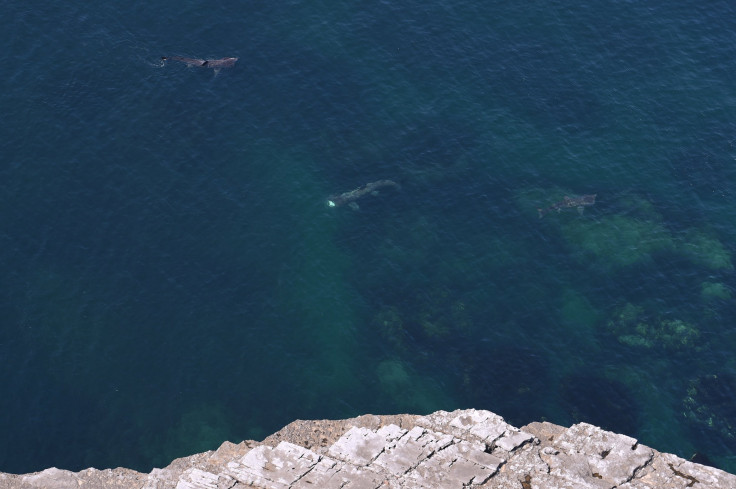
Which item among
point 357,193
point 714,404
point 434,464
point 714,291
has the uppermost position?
point 434,464

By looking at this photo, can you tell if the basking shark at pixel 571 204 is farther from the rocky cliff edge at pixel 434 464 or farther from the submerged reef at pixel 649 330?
the rocky cliff edge at pixel 434 464

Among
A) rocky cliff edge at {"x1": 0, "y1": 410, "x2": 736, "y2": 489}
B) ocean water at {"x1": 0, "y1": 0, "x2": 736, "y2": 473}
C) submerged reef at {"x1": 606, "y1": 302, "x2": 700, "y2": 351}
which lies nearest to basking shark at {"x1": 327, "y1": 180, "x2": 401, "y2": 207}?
ocean water at {"x1": 0, "y1": 0, "x2": 736, "y2": 473}

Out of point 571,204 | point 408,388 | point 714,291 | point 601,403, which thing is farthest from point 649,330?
point 408,388

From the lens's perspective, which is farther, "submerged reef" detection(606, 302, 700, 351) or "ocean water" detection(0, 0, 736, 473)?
"submerged reef" detection(606, 302, 700, 351)

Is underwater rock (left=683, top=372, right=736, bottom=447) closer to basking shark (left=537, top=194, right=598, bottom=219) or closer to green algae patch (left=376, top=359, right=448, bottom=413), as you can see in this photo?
green algae patch (left=376, top=359, right=448, bottom=413)

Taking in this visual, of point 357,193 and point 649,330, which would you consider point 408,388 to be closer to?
point 649,330
